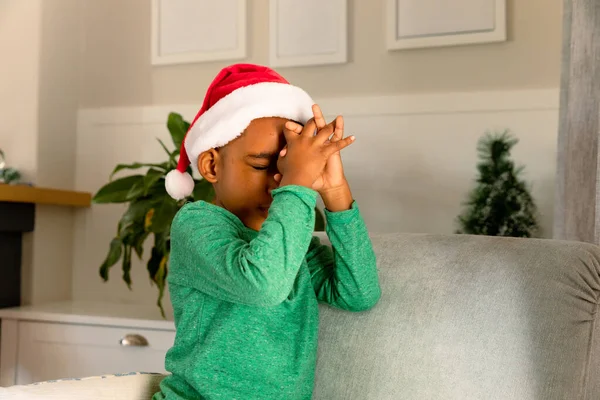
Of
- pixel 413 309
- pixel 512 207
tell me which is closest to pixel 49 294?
pixel 512 207

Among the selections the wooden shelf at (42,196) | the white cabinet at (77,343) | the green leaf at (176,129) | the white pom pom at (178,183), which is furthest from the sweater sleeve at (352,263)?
the wooden shelf at (42,196)

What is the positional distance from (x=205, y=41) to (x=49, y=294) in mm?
1077

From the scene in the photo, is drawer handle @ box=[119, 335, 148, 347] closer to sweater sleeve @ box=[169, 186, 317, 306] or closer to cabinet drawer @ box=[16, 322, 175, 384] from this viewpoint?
cabinet drawer @ box=[16, 322, 175, 384]

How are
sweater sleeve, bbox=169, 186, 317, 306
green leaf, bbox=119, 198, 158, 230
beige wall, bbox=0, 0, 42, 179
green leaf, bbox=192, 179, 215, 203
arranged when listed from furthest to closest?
beige wall, bbox=0, 0, 42, 179 → green leaf, bbox=119, 198, 158, 230 → green leaf, bbox=192, 179, 215, 203 → sweater sleeve, bbox=169, 186, 317, 306

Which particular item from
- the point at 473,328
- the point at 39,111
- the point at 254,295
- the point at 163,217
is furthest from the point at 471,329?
the point at 39,111

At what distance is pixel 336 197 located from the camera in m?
1.07

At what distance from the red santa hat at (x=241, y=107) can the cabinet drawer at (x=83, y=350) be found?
101 centimetres

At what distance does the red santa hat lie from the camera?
41.7 inches

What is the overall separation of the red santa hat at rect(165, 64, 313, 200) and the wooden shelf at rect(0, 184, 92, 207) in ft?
4.18

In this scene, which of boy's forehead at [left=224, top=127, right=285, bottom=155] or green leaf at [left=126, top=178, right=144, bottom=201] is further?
green leaf at [left=126, top=178, right=144, bottom=201]

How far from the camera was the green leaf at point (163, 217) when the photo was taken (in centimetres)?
200

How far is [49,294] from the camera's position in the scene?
8.36 feet

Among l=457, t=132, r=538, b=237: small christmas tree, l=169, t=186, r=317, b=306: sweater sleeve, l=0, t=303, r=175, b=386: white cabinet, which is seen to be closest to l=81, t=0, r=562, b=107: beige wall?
l=457, t=132, r=538, b=237: small christmas tree

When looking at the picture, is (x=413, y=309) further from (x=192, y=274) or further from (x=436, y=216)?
(x=436, y=216)
